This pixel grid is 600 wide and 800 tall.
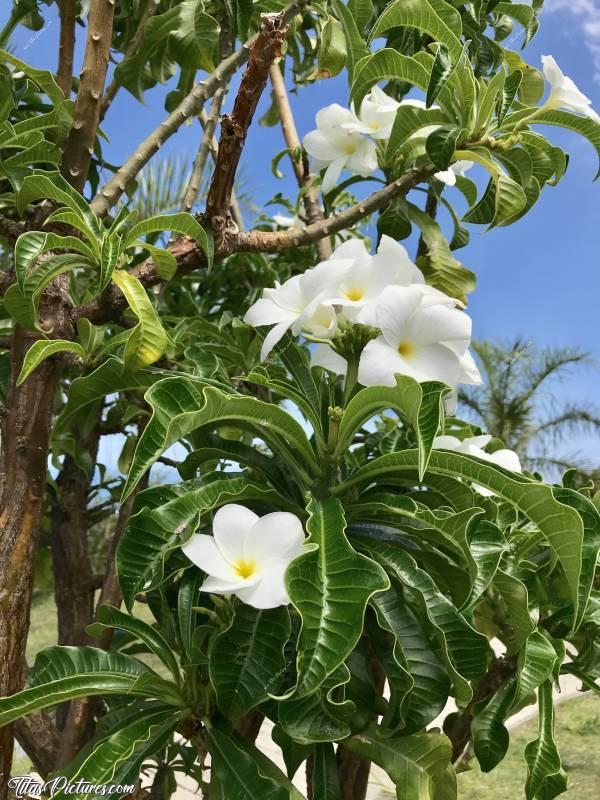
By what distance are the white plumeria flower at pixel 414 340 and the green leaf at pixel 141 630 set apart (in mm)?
415

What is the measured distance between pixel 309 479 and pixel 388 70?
1.79 ft

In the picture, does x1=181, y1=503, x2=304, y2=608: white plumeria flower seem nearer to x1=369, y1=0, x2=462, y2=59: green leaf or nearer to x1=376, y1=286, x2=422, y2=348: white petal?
x1=376, y1=286, x2=422, y2=348: white petal

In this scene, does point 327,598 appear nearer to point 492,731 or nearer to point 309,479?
point 309,479

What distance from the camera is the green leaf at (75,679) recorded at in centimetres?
83

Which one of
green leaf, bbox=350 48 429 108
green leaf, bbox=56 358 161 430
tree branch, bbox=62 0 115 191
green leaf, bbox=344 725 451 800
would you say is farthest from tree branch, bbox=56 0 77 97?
green leaf, bbox=344 725 451 800

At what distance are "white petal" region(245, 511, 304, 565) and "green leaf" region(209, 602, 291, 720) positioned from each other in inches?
2.9

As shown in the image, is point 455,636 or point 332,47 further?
point 332,47

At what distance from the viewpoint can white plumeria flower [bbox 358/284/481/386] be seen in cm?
78

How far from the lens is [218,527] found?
2.56ft

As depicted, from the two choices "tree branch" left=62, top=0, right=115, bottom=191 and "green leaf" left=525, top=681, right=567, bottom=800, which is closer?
"green leaf" left=525, top=681, right=567, bottom=800

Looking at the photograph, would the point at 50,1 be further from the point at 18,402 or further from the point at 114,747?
the point at 114,747

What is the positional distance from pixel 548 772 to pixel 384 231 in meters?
0.81

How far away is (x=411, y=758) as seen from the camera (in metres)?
0.82

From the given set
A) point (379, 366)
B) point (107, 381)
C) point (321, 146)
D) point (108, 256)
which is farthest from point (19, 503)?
point (321, 146)
